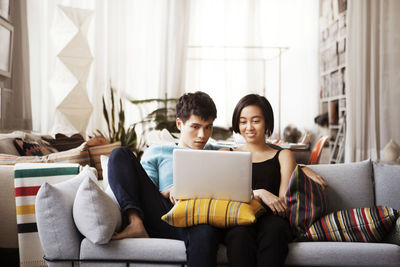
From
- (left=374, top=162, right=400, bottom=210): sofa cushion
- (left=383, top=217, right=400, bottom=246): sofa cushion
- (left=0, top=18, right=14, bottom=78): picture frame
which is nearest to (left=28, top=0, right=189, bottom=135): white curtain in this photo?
(left=0, top=18, right=14, bottom=78): picture frame

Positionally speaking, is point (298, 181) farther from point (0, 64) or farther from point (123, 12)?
point (123, 12)

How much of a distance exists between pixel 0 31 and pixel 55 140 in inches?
53.8

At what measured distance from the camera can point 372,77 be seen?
4398 millimetres

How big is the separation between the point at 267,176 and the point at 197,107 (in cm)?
50

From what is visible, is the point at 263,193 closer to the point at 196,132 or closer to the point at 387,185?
the point at 196,132

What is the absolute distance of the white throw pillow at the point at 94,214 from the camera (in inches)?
52.0

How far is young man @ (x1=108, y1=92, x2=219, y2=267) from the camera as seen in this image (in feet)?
4.38

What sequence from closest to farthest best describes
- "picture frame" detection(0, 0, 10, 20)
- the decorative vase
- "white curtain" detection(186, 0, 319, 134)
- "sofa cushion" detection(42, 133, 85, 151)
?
"sofa cushion" detection(42, 133, 85, 151) → "picture frame" detection(0, 0, 10, 20) → the decorative vase → "white curtain" detection(186, 0, 319, 134)

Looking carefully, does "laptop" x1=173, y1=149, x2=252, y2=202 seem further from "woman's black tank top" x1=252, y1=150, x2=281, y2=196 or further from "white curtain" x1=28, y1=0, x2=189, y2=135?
"white curtain" x1=28, y1=0, x2=189, y2=135

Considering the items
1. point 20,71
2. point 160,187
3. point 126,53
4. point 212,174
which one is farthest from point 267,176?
point 126,53

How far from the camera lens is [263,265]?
1267mm

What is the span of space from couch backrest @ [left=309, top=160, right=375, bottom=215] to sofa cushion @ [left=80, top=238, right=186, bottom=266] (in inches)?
32.1

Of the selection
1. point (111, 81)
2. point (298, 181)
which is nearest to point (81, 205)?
point (298, 181)

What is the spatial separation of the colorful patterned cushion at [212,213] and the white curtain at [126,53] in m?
3.54
